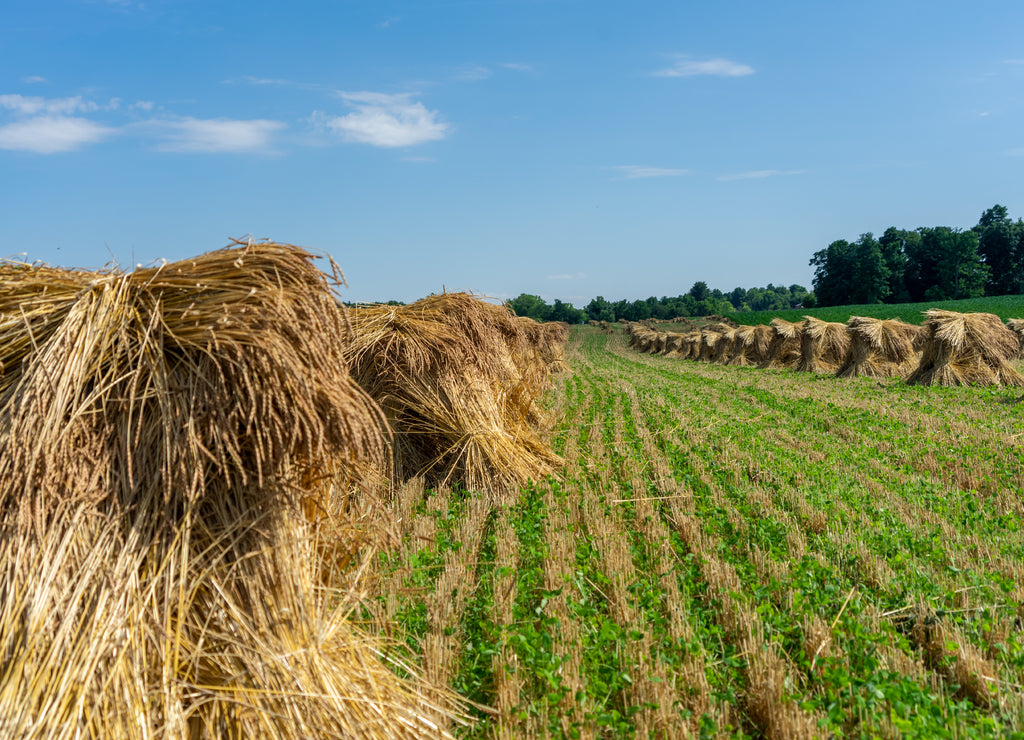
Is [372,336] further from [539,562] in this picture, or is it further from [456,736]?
[456,736]

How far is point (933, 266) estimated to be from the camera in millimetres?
82625

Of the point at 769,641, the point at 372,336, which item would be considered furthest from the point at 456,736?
the point at 372,336

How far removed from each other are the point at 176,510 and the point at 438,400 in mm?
5221

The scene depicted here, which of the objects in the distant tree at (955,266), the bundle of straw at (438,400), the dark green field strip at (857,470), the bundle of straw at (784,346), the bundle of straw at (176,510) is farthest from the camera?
the distant tree at (955,266)

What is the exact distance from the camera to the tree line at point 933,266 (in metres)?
78.5

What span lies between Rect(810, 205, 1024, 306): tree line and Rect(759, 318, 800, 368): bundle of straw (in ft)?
211

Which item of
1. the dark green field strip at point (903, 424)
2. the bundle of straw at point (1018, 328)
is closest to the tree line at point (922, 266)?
the bundle of straw at point (1018, 328)

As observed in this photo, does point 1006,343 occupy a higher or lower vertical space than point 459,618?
higher

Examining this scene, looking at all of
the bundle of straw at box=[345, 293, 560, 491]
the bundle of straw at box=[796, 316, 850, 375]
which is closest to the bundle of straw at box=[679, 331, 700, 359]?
the bundle of straw at box=[796, 316, 850, 375]

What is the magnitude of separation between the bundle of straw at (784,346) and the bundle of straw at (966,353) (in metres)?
9.02

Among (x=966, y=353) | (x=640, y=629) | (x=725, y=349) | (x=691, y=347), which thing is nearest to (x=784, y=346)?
(x=725, y=349)

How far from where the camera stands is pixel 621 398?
17625 millimetres

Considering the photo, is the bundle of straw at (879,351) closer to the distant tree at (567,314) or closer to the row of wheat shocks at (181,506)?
the row of wheat shocks at (181,506)

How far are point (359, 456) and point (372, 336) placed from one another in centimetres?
522
